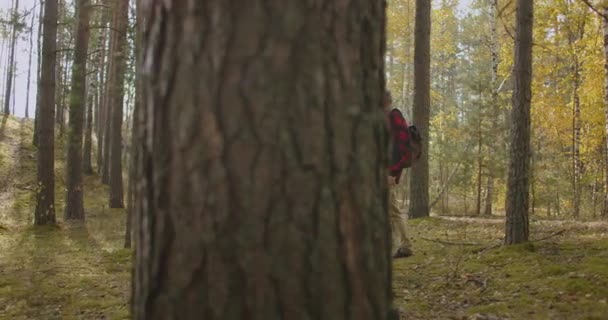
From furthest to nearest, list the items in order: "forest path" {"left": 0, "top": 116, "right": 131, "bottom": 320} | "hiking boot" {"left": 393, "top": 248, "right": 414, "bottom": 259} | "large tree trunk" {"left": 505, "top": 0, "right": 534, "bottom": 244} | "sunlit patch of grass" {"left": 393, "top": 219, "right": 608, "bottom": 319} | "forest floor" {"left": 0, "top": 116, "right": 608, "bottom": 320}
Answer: "hiking boot" {"left": 393, "top": 248, "right": 414, "bottom": 259} → "large tree trunk" {"left": 505, "top": 0, "right": 534, "bottom": 244} → "forest path" {"left": 0, "top": 116, "right": 131, "bottom": 320} → "forest floor" {"left": 0, "top": 116, "right": 608, "bottom": 320} → "sunlit patch of grass" {"left": 393, "top": 219, "right": 608, "bottom": 319}

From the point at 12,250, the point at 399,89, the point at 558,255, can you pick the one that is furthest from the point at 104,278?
the point at 399,89

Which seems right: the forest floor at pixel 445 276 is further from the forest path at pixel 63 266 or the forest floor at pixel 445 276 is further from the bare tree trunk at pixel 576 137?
the bare tree trunk at pixel 576 137

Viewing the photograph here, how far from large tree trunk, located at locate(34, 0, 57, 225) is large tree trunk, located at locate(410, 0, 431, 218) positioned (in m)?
7.99

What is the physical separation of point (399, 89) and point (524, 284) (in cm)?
2596

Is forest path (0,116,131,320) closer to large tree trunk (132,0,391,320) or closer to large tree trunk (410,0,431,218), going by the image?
large tree trunk (132,0,391,320)

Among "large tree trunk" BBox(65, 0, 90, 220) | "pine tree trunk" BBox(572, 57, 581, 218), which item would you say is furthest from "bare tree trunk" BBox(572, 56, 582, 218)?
"large tree trunk" BBox(65, 0, 90, 220)

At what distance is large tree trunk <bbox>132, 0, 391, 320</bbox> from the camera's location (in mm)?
1365

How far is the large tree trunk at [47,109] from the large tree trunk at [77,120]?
2.17 feet

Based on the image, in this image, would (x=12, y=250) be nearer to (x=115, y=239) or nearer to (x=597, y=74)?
(x=115, y=239)

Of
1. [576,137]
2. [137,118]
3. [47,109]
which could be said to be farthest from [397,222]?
[576,137]

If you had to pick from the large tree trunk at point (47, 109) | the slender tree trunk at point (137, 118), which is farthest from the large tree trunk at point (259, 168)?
the large tree trunk at point (47, 109)

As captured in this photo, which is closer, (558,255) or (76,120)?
(558,255)

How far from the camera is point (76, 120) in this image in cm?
1316

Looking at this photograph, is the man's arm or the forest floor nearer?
the forest floor
